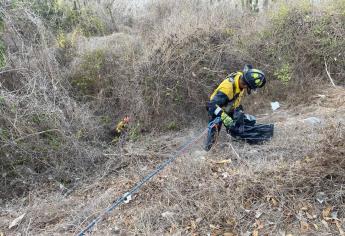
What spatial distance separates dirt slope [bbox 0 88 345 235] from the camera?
324cm

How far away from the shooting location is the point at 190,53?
6.14m

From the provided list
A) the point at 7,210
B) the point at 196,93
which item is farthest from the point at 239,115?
the point at 7,210

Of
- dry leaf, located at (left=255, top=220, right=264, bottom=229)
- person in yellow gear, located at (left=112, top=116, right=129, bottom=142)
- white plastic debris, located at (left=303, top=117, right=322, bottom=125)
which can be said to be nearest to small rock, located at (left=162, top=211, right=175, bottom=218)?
dry leaf, located at (left=255, top=220, right=264, bottom=229)

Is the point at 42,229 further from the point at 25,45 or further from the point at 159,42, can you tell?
the point at 159,42

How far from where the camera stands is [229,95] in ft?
14.6

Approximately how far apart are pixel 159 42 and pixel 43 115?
2.67m

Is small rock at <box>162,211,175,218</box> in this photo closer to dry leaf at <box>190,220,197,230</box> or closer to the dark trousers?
dry leaf at <box>190,220,197,230</box>

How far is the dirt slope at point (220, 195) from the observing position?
3.24 meters

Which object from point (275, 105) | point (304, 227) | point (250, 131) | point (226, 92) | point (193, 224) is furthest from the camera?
point (275, 105)

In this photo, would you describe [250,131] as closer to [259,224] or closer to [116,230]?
[259,224]

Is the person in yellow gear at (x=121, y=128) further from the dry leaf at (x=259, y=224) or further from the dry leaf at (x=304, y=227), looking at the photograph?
the dry leaf at (x=304, y=227)

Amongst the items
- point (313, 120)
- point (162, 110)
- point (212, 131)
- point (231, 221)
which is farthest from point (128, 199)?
point (313, 120)

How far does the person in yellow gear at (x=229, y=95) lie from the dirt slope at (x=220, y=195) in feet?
1.10

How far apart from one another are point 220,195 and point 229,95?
153 cm
